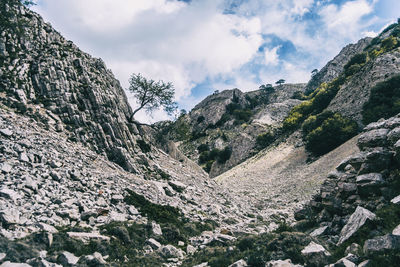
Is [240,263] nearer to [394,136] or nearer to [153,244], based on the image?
[153,244]

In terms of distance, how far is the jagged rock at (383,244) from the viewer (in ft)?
19.4

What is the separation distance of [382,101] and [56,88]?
2018 inches

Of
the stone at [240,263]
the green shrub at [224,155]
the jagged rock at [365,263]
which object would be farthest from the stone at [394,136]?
the green shrub at [224,155]

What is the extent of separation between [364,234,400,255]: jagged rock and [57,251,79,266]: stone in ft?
27.8

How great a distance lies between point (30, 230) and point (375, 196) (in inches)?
558

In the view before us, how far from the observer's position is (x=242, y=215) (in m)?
21.0

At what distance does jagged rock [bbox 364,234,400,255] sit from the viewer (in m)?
5.90

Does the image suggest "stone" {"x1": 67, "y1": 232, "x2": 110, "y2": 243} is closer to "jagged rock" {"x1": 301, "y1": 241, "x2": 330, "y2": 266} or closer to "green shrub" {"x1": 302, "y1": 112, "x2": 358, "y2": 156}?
"jagged rock" {"x1": 301, "y1": 241, "x2": 330, "y2": 266}

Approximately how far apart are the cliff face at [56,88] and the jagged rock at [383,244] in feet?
57.8

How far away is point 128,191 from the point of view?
1537cm

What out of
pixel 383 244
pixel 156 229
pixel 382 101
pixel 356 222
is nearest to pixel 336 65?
pixel 382 101

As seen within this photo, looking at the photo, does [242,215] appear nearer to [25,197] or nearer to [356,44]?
[25,197]

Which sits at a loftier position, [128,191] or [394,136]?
[128,191]

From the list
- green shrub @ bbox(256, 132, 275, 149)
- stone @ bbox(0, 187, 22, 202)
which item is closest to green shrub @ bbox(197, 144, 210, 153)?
green shrub @ bbox(256, 132, 275, 149)
